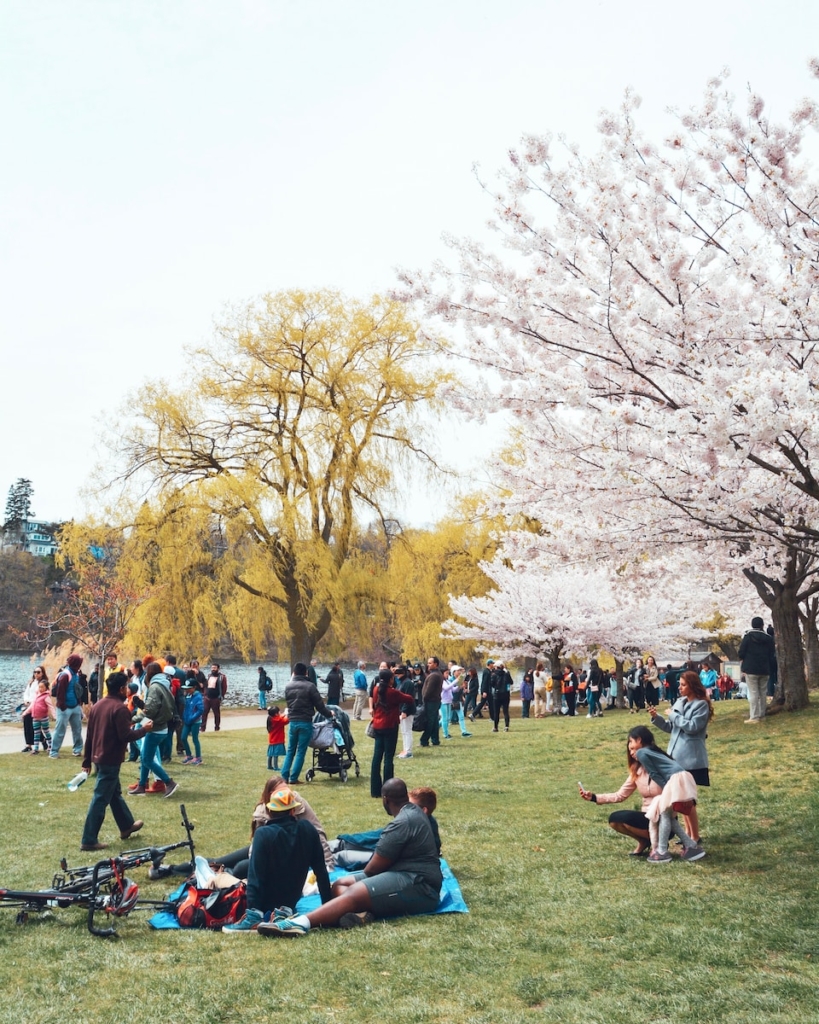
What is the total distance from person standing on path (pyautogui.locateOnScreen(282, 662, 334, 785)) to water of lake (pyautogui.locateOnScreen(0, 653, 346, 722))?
1667 centimetres

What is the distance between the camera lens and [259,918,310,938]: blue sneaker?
588 cm

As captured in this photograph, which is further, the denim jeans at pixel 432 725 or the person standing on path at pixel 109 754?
the denim jeans at pixel 432 725

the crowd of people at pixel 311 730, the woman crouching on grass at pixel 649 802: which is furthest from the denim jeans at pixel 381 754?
the woman crouching on grass at pixel 649 802

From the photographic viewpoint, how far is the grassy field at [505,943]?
4.61 m

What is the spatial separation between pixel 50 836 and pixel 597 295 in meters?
7.28

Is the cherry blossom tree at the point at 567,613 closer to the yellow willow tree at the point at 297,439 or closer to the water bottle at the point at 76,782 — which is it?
the yellow willow tree at the point at 297,439

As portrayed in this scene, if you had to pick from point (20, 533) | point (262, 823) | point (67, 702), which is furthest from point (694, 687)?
point (20, 533)

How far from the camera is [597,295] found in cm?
756

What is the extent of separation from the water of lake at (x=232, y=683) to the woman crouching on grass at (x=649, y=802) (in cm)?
2180

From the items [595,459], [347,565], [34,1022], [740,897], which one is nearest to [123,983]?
[34,1022]

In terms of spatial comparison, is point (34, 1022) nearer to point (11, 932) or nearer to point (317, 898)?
point (11, 932)

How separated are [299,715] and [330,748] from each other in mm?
1439

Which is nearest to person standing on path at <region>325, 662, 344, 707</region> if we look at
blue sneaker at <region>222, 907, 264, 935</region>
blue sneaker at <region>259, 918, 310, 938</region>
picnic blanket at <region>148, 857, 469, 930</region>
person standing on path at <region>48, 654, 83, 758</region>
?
person standing on path at <region>48, 654, 83, 758</region>

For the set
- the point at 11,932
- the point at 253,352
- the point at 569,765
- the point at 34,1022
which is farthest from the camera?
the point at 253,352
